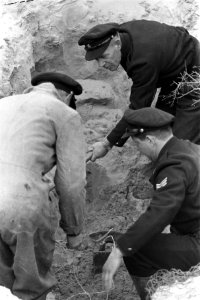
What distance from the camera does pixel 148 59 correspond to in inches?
189

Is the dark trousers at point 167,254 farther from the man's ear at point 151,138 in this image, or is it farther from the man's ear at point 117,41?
the man's ear at point 117,41

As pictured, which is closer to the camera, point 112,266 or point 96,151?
point 112,266

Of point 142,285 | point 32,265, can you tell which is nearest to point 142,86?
point 142,285

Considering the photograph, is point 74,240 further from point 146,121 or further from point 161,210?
point 146,121

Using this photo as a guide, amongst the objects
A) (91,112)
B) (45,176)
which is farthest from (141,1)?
(45,176)

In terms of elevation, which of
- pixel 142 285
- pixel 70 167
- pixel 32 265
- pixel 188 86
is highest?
pixel 70 167

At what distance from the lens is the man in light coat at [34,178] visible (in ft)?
12.4

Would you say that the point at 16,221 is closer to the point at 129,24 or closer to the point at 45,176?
the point at 45,176

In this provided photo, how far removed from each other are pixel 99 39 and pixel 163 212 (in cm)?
161

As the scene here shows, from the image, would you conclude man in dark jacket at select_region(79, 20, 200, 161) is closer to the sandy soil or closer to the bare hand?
the bare hand

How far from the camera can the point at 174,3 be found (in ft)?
20.3

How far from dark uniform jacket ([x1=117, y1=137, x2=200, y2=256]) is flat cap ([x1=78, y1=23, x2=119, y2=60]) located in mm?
1142

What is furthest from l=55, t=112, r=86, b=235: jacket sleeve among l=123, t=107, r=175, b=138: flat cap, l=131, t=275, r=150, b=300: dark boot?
l=131, t=275, r=150, b=300: dark boot

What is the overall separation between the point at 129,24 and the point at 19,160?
1.71 m
